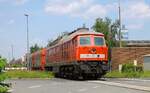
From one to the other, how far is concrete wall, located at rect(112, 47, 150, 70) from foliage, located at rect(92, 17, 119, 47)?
11.1 meters

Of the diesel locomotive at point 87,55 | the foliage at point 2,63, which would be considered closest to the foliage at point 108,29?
the diesel locomotive at point 87,55

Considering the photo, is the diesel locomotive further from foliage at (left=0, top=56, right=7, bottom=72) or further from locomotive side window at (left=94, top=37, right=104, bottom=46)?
foliage at (left=0, top=56, right=7, bottom=72)

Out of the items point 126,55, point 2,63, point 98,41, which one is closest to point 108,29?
point 126,55

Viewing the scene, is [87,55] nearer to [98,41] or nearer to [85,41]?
[85,41]

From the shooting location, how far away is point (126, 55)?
62250 mm

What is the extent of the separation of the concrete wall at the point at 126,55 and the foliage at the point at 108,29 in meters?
11.1

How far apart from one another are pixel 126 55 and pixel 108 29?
12797mm

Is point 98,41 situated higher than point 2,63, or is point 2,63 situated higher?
point 98,41

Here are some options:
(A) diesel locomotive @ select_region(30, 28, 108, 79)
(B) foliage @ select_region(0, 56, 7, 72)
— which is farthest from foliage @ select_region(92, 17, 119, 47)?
(B) foliage @ select_region(0, 56, 7, 72)

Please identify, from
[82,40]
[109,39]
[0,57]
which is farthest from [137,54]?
[0,57]

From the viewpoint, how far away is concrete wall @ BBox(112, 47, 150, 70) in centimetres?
6180

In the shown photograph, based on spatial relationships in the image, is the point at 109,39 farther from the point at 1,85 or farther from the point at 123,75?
the point at 1,85

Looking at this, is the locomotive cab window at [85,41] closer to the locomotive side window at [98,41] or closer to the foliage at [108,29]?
the locomotive side window at [98,41]

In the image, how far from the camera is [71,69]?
130 ft
